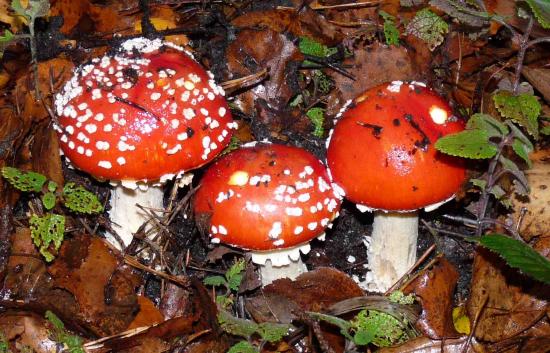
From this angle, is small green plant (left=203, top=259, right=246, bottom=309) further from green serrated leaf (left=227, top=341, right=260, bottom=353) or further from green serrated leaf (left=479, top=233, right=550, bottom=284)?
green serrated leaf (left=479, top=233, right=550, bottom=284)

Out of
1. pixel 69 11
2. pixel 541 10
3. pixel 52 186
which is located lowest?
pixel 52 186

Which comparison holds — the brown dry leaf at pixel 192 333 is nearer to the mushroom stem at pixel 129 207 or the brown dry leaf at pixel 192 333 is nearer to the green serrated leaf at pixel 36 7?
the mushroom stem at pixel 129 207

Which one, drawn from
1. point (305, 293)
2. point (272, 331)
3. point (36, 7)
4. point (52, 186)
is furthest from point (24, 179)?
point (305, 293)

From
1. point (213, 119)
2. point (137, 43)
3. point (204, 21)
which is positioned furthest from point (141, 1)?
point (213, 119)

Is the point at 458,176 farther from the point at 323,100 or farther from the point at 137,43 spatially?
the point at 137,43

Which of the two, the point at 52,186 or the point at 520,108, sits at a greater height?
the point at 520,108

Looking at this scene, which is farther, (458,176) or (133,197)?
(133,197)

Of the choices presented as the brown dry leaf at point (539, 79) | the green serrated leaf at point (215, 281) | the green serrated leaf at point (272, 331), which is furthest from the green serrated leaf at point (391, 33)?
the green serrated leaf at point (272, 331)

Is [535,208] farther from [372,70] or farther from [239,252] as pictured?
[239,252]
